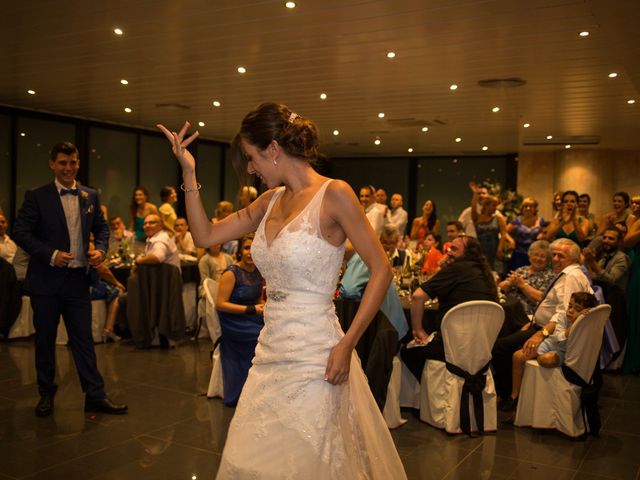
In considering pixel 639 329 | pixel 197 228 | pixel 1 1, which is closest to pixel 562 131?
pixel 639 329

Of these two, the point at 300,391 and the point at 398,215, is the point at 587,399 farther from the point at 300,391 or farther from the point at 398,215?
the point at 398,215

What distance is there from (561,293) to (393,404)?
145 centimetres

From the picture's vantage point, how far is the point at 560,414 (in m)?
4.38

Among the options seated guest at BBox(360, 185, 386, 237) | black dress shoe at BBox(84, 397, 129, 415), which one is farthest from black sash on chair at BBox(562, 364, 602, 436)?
seated guest at BBox(360, 185, 386, 237)

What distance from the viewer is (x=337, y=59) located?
7312mm

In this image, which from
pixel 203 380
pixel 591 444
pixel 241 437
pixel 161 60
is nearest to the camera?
pixel 241 437

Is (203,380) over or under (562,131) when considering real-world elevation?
under

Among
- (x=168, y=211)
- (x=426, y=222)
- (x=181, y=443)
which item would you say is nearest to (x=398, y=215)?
(x=426, y=222)

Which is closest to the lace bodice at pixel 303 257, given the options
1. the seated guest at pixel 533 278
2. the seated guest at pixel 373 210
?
the seated guest at pixel 533 278

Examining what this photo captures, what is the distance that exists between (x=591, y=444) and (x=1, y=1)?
19.1 feet

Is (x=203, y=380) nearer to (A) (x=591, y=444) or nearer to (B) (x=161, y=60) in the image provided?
(A) (x=591, y=444)

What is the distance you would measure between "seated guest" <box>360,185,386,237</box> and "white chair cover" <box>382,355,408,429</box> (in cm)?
446

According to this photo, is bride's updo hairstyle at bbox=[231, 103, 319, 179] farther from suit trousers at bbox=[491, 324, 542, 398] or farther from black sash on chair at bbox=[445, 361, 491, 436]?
suit trousers at bbox=[491, 324, 542, 398]

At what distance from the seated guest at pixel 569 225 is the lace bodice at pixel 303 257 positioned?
20.3 feet
